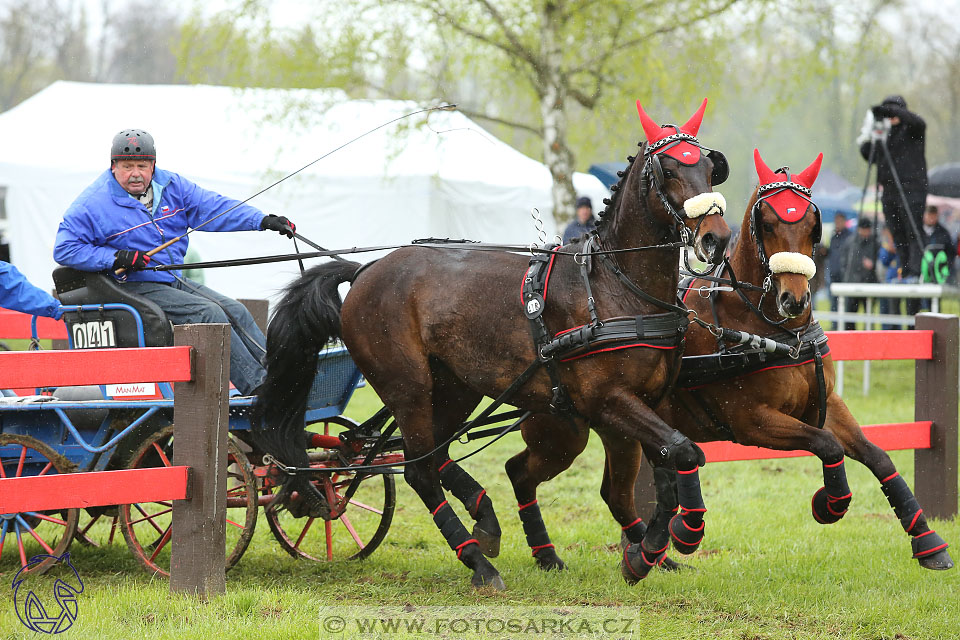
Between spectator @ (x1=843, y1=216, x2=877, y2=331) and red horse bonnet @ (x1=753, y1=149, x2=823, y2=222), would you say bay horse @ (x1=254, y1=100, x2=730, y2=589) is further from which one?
spectator @ (x1=843, y1=216, x2=877, y2=331)

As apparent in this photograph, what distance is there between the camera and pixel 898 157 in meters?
11.7

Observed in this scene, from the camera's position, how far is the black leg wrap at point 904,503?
14.1ft

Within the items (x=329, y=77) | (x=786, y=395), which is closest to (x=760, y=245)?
(x=786, y=395)

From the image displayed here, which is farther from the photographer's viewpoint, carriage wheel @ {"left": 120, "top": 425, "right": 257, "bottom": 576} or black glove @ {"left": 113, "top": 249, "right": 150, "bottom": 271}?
black glove @ {"left": 113, "top": 249, "right": 150, "bottom": 271}

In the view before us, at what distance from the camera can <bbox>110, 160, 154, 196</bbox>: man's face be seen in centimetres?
516

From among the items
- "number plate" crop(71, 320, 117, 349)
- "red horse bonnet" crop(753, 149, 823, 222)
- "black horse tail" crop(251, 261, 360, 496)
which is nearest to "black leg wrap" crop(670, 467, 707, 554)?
"red horse bonnet" crop(753, 149, 823, 222)

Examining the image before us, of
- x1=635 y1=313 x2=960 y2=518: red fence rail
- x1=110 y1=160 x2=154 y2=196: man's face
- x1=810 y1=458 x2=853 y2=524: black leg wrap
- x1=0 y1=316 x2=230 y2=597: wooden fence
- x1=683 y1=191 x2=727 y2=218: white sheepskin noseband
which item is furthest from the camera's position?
x1=635 y1=313 x2=960 y2=518: red fence rail

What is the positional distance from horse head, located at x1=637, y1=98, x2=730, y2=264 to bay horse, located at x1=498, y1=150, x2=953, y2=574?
Answer: 0.36 metres

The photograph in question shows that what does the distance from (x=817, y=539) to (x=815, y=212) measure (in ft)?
7.65

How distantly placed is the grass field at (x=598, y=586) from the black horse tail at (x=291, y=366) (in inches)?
27.1

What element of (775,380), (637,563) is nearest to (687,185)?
(775,380)

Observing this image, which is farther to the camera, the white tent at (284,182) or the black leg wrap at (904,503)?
the white tent at (284,182)

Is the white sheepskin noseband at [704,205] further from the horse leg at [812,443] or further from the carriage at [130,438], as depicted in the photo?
the carriage at [130,438]

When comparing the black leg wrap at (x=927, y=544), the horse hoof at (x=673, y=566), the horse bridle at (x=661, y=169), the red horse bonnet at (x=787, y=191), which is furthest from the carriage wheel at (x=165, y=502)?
the black leg wrap at (x=927, y=544)
